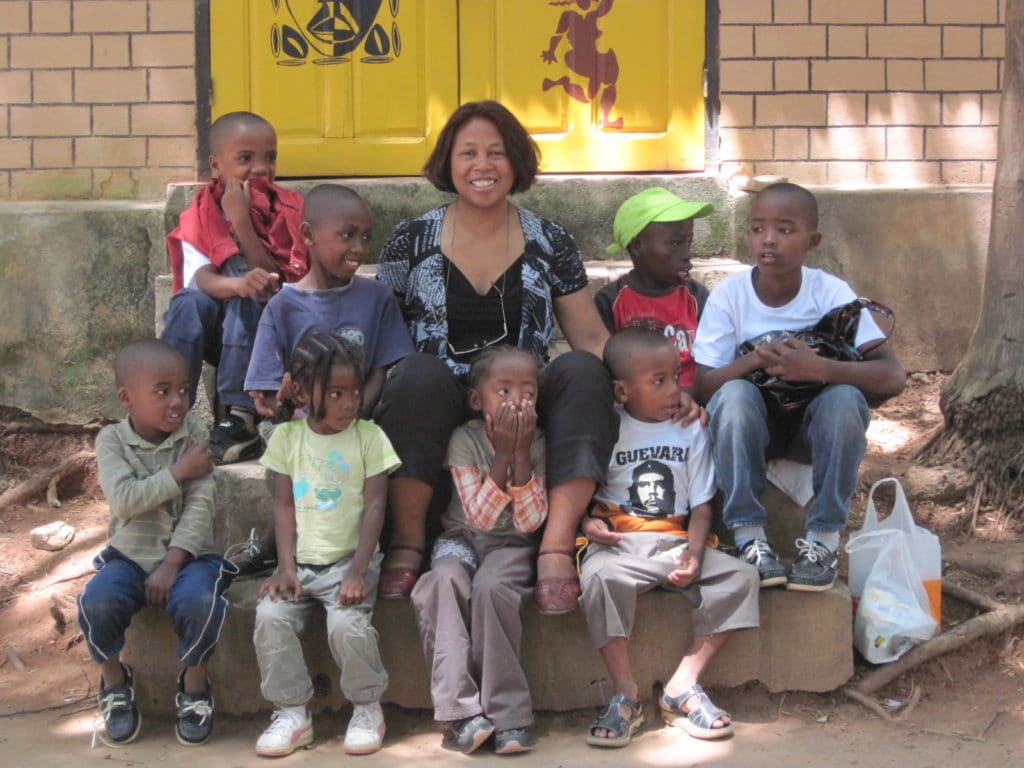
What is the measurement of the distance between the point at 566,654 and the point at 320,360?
3.62 feet

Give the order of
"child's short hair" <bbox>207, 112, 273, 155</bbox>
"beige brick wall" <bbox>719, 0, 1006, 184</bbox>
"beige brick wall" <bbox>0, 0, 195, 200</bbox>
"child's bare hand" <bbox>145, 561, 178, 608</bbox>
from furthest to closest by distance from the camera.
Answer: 1. "beige brick wall" <bbox>719, 0, 1006, 184</bbox>
2. "beige brick wall" <bbox>0, 0, 195, 200</bbox>
3. "child's short hair" <bbox>207, 112, 273, 155</bbox>
4. "child's bare hand" <bbox>145, 561, 178, 608</bbox>

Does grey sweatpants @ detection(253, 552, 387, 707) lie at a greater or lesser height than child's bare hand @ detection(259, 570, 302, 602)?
lesser

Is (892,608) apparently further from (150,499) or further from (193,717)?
(150,499)

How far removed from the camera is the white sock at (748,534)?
12.1 feet

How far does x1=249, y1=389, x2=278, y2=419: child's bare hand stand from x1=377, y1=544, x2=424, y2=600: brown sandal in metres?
0.61

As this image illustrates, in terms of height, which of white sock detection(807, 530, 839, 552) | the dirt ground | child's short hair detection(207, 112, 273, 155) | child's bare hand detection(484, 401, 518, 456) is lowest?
the dirt ground

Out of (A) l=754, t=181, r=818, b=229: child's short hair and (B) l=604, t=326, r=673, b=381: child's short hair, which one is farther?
(A) l=754, t=181, r=818, b=229: child's short hair

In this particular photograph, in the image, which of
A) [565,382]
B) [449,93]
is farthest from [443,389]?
[449,93]

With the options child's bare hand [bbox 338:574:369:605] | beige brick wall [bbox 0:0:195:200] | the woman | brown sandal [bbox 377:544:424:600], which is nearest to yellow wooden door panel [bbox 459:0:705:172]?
beige brick wall [bbox 0:0:195:200]

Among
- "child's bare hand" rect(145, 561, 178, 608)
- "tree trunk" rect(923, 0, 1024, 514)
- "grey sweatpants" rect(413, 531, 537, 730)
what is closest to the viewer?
"grey sweatpants" rect(413, 531, 537, 730)

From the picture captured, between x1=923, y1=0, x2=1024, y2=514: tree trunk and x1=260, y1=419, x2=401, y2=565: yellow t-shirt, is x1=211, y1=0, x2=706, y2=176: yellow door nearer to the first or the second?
x1=923, y1=0, x2=1024, y2=514: tree trunk

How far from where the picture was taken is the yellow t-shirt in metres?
3.55

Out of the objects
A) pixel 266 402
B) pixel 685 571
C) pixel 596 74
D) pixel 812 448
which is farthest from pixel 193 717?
pixel 596 74

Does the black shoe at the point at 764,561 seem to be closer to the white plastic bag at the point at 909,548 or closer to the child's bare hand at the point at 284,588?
the white plastic bag at the point at 909,548
